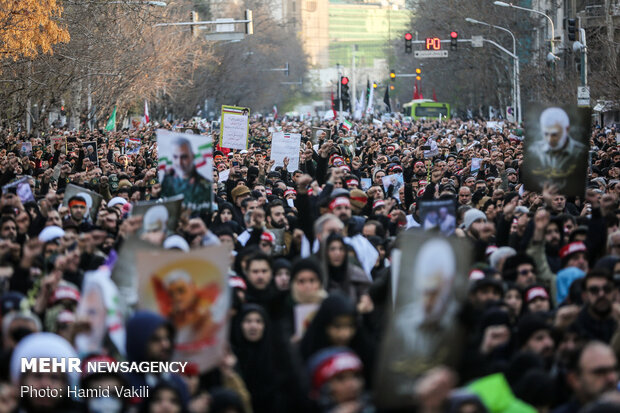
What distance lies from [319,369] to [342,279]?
2.75m

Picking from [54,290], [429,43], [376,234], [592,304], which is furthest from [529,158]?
[429,43]

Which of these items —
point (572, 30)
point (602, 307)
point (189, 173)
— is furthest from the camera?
point (572, 30)

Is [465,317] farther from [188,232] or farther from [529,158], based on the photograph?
[529,158]

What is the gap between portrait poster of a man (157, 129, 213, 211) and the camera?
10742 millimetres

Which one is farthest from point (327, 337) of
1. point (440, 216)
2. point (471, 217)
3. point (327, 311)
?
point (471, 217)

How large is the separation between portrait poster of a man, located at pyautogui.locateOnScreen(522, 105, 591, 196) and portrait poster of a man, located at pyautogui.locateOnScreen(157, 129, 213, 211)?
3.41m

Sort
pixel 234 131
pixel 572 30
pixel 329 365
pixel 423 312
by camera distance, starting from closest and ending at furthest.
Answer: pixel 329 365 < pixel 423 312 < pixel 234 131 < pixel 572 30

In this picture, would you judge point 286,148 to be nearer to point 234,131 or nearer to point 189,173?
point 234,131

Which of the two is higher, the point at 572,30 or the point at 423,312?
the point at 572,30

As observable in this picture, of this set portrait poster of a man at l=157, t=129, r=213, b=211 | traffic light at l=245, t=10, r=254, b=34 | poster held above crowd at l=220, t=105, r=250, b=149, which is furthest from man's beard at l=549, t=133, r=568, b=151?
traffic light at l=245, t=10, r=254, b=34

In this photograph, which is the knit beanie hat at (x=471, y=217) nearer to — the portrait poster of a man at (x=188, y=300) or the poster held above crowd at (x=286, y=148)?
the portrait poster of a man at (x=188, y=300)

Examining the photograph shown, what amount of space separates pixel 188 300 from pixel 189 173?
14.8 feet

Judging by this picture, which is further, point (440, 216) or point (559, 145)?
point (559, 145)

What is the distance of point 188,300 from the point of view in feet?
20.7
